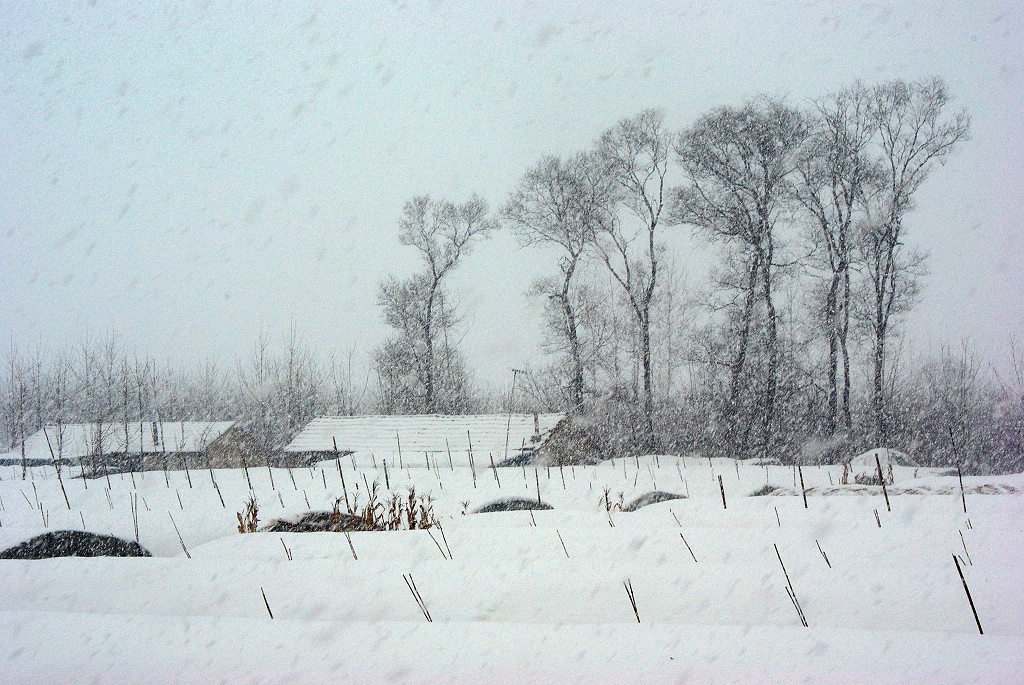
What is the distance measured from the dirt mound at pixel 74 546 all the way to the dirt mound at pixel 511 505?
3.26 m

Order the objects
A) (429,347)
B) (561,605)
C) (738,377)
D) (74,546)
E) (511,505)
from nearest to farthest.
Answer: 1. (561,605)
2. (74,546)
3. (511,505)
4. (738,377)
5. (429,347)

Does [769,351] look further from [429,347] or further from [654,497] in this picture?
[654,497]

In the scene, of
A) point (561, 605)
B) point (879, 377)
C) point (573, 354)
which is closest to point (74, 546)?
point (561, 605)

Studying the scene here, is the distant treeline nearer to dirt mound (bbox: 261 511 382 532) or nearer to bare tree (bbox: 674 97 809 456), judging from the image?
bare tree (bbox: 674 97 809 456)

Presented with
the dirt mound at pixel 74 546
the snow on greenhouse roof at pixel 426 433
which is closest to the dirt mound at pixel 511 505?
the dirt mound at pixel 74 546

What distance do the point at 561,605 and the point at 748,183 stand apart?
21.6m

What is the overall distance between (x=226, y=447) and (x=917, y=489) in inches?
857

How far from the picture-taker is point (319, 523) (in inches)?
265

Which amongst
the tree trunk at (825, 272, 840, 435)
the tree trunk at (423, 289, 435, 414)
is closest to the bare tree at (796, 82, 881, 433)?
the tree trunk at (825, 272, 840, 435)

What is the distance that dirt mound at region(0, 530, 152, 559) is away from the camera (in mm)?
5902

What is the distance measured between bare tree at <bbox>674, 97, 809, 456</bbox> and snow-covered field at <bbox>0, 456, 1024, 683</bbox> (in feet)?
57.2

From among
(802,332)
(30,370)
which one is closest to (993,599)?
(802,332)

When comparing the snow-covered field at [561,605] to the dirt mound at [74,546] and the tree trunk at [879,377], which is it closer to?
the dirt mound at [74,546]

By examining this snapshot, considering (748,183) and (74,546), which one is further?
(748,183)
